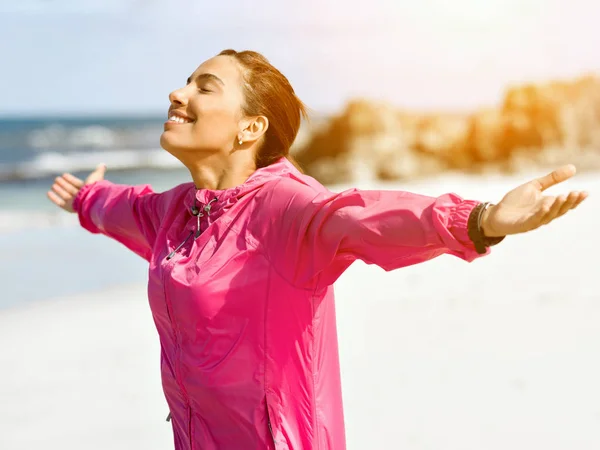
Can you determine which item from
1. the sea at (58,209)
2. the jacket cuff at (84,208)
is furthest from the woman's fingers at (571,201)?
the sea at (58,209)

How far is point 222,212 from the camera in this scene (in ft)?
7.68

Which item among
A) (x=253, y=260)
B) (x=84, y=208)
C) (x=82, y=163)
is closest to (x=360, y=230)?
(x=253, y=260)

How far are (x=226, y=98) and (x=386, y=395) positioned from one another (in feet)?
10.0

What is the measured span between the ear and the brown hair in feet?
0.06

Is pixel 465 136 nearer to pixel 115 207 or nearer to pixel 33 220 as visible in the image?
pixel 33 220

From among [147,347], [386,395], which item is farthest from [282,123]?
[147,347]

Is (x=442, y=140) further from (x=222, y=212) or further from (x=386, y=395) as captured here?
(x=222, y=212)

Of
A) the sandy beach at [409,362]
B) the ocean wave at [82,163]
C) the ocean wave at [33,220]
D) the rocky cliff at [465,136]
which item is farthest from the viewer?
the ocean wave at [82,163]

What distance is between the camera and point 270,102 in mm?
2461

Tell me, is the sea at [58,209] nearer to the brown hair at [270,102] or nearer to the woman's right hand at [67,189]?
the woman's right hand at [67,189]

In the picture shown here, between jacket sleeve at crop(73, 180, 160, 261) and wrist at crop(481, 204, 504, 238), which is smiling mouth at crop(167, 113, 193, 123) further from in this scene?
wrist at crop(481, 204, 504, 238)

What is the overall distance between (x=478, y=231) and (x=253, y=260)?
0.67 m

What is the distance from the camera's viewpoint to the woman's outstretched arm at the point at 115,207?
113 inches

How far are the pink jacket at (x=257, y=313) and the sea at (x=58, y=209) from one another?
558 centimetres
